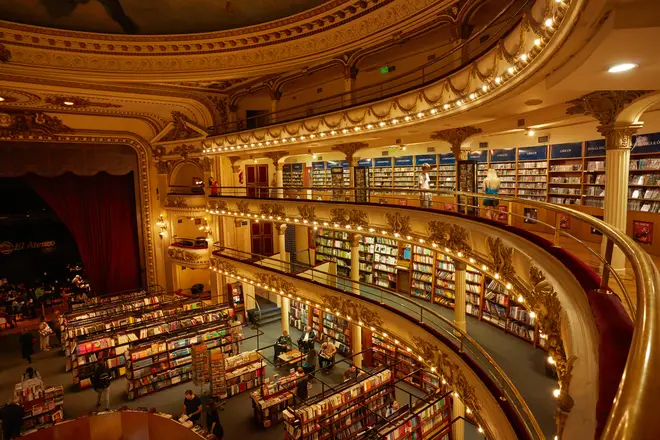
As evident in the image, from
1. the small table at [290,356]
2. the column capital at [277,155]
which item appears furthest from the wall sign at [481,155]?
the small table at [290,356]

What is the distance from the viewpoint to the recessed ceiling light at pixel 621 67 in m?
3.50

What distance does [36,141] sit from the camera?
15.5m

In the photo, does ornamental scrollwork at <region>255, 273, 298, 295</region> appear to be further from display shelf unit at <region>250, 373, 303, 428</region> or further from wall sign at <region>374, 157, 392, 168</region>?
wall sign at <region>374, 157, 392, 168</region>

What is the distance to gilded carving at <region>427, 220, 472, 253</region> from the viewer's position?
23.5ft

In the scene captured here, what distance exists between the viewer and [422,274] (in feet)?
41.3

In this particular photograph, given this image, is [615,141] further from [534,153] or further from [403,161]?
[403,161]

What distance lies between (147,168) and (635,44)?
60.6 ft

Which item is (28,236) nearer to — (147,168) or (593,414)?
(147,168)

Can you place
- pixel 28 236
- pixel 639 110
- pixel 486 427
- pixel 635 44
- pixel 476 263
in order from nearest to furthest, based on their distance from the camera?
pixel 635 44, pixel 639 110, pixel 486 427, pixel 476 263, pixel 28 236

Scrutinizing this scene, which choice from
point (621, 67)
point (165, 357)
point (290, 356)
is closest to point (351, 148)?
point (290, 356)

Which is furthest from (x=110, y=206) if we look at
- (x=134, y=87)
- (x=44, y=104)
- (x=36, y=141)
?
(x=134, y=87)

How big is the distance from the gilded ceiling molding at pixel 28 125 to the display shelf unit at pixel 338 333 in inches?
512

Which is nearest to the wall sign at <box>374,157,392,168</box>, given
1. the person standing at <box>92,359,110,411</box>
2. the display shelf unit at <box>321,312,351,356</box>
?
the display shelf unit at <box>321,312,351,356</box>

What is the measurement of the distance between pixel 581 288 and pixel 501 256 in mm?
2575
